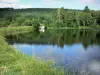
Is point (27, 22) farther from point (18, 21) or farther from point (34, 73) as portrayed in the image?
point (34, 73)

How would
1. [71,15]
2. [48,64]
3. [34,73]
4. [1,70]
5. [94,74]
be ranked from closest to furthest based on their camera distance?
[1,70] < [34,73] < [48,64] < [94,74] < [71,15]

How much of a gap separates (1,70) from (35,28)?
50.0 metres

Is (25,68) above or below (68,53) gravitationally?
above

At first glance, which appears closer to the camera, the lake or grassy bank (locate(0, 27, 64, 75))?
grassy bank (locate(0, 27, 64, 75))

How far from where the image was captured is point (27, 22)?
5816 centimetres

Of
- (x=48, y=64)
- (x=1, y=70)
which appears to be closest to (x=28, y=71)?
(x=1, y=70)

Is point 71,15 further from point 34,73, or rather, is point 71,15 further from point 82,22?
point 34,73

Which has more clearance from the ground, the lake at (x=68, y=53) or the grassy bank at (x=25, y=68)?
the grassy bank at (x=25, y=68)

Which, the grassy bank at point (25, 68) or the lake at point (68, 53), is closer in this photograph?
the grassy bank at point (25, 68)

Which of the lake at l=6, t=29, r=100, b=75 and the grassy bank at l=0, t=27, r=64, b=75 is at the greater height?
the grassy bank at l=0, t=27, r=64, b=75

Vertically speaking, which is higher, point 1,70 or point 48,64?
point 1,70

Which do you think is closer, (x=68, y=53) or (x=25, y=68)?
(x=25, y=68)

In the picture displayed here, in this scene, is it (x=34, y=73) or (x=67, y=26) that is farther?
(x=67, y=26)

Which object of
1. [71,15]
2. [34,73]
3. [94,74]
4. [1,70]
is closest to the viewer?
[1,70]
